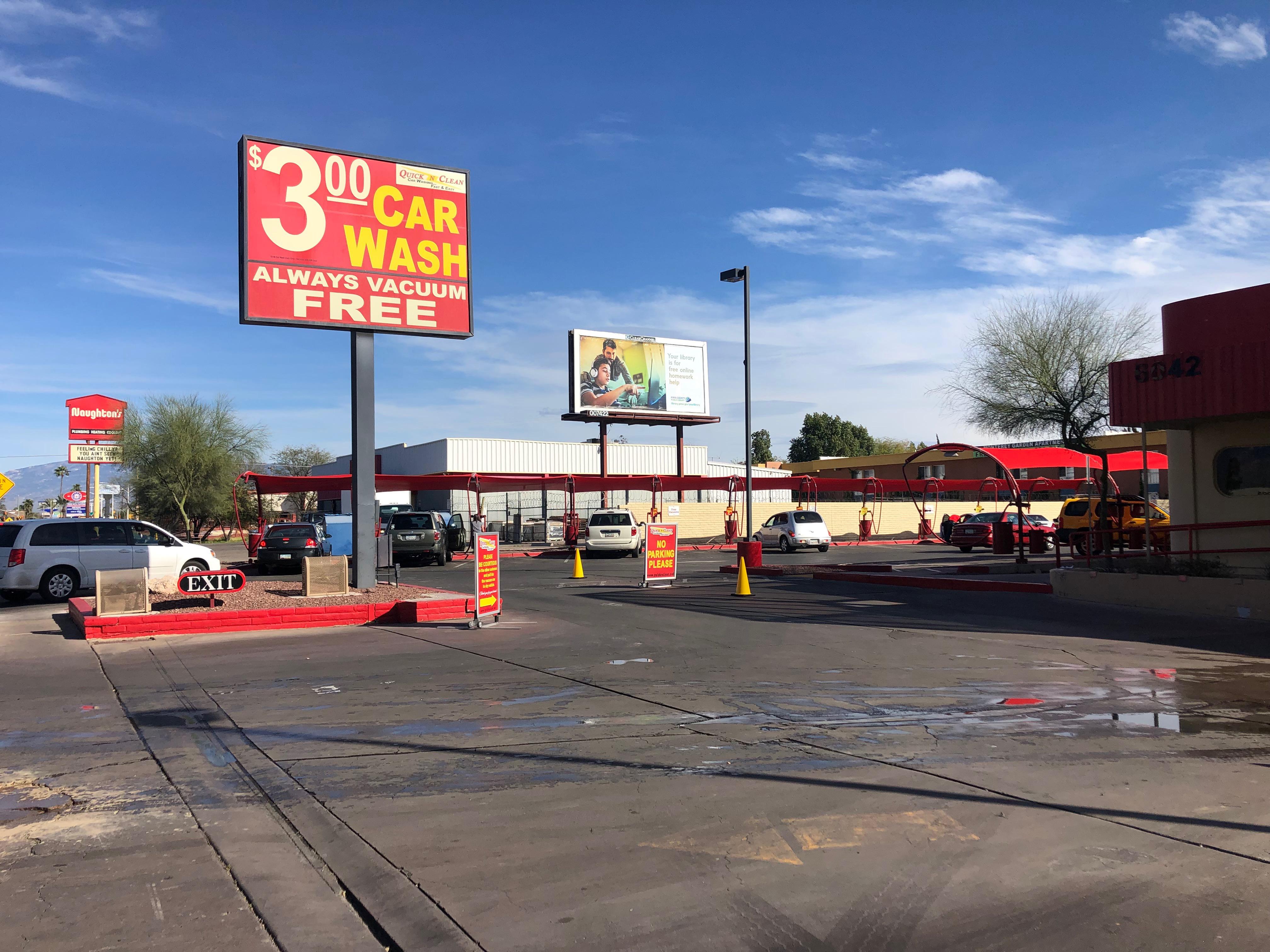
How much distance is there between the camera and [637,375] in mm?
52125

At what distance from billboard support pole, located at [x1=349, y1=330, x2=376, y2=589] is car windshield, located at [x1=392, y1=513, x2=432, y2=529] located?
505 inches

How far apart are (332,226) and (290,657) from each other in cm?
914

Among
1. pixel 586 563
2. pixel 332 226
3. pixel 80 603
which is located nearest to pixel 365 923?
pixel 80 603

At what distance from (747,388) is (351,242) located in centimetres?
1214

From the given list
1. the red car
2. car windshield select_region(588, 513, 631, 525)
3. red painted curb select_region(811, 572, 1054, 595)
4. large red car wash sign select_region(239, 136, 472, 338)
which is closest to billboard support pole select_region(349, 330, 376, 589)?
large red car wash sign select_region(239, 136, 472, 338)

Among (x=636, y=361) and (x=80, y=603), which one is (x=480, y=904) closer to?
(x=80, y=603)

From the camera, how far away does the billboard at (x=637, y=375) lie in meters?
50.0

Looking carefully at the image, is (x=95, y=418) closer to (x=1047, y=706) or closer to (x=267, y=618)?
(x=267, y=618)

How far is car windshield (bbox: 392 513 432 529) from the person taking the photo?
30812 mm

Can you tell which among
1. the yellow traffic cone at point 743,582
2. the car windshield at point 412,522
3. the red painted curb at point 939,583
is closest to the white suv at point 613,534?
the car windshield at point 412,522

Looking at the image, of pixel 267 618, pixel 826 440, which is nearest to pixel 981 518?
pixel 267 618

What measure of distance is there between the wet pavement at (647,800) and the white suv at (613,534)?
21.4m

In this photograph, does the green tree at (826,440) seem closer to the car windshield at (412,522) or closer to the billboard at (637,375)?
the billboard at (637,375)

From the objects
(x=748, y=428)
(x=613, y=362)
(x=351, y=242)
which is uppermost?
(x=613, y=362)
